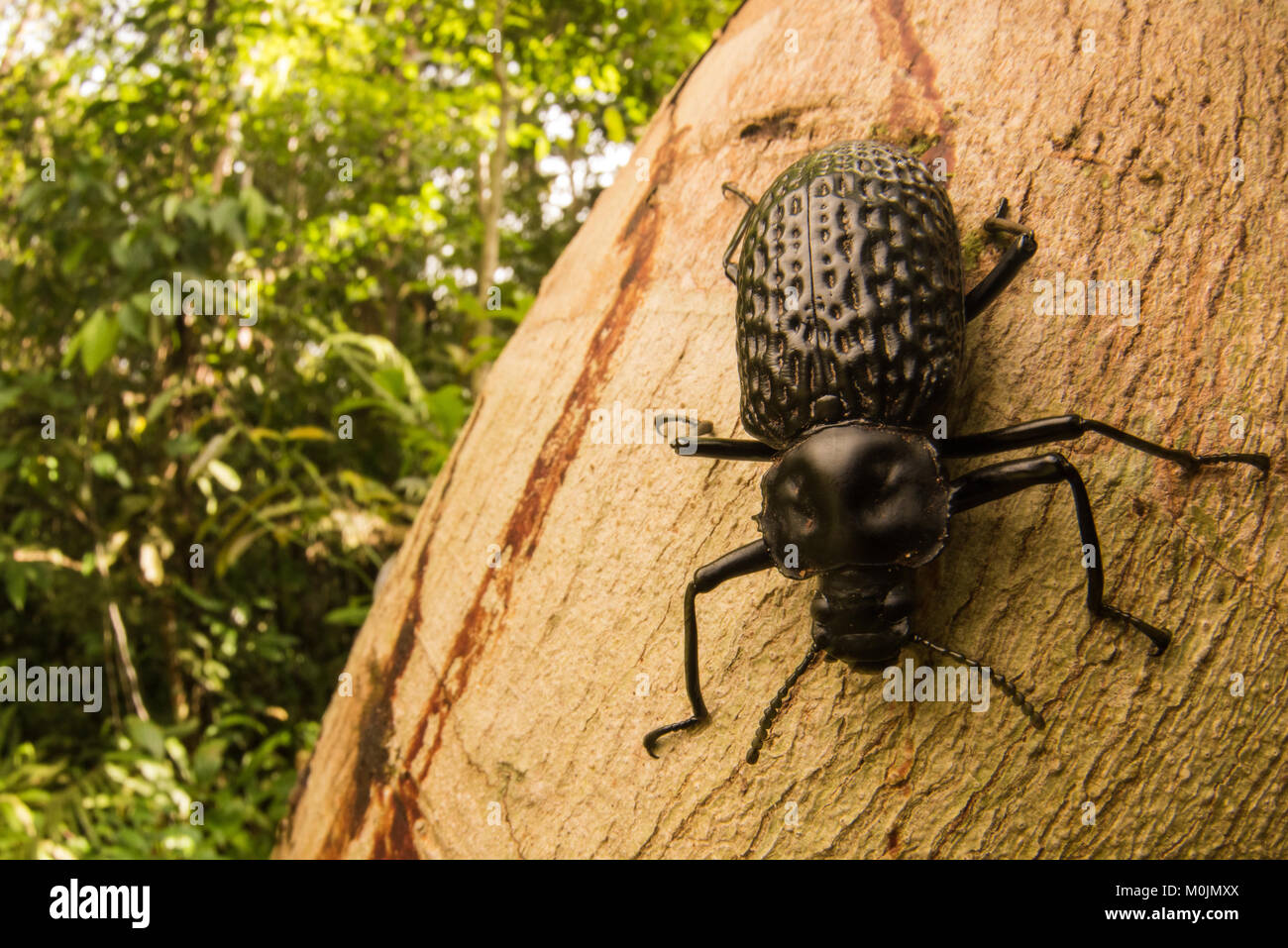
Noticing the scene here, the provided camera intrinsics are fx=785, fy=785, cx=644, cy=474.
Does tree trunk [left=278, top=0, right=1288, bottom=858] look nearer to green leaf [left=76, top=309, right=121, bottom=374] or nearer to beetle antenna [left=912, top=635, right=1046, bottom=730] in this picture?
beetle antenna [left=912, top=635, right=1046, bottom=730]

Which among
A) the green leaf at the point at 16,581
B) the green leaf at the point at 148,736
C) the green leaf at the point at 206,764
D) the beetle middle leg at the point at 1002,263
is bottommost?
the green leaf at the point at 206,764

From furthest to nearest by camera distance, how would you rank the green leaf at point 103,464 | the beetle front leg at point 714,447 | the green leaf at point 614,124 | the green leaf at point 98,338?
the green leaf at point 614,124 < the green leaf at point 103,464 < the green leaf at point 98,338 < the beetle front leg at point 714,447

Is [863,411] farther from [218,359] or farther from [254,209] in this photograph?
[218,359]

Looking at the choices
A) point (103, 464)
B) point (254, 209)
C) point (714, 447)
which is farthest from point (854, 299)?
point (103, 464)

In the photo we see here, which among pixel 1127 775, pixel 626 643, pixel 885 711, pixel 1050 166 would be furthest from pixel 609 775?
pixel 1050 166

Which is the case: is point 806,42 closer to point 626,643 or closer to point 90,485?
point 626,643

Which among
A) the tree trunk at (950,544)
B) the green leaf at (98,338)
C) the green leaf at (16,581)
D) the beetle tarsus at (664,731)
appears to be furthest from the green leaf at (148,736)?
the beetle tarsus at (664,731)

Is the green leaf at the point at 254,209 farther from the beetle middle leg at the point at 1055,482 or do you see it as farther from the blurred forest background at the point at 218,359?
the beetle middle leg at the point at 1055,482
